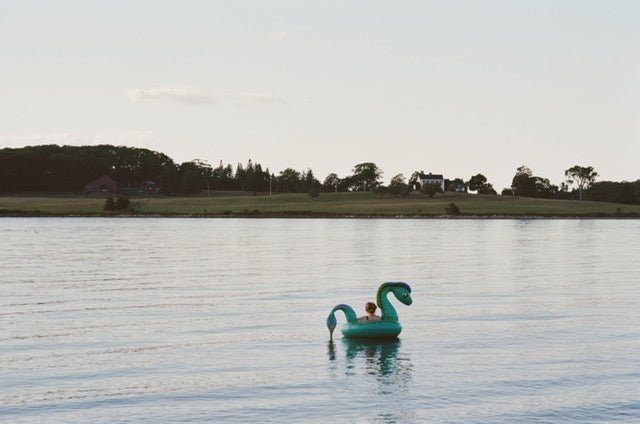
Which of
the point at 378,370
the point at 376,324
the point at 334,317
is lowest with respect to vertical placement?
the point at 378,370

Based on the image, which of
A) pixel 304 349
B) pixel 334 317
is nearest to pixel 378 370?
pixel 304 349

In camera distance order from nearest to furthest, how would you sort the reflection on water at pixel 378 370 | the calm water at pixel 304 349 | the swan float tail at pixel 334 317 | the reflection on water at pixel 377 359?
the calm water at pixel 304 349, the reflection on water at pixel 378 370, the reflection on water at pixel 377 359, the swan float tail at pixel 334 317

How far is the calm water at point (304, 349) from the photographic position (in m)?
21.9

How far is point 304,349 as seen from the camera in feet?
96.8

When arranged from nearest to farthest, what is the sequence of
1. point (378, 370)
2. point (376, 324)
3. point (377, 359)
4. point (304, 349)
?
1. point (378, 370)
2. point (377, 359)
3. point (304, 349)
4. point (376, 324)

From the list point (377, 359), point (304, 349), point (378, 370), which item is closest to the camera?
point (378, 370)

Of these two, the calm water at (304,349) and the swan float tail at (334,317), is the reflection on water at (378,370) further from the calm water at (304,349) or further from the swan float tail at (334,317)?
the swan float tail at (334,317)

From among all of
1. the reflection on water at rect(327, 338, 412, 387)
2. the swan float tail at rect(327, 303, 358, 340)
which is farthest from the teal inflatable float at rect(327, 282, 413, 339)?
the reflection on water at rect(327, 338, 412, 387)

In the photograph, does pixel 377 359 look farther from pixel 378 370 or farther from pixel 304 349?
pixel 304 349

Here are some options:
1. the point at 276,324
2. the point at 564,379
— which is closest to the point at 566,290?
the point at 276,324

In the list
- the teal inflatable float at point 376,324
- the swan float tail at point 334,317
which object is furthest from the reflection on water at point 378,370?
the swan float tail at point 334,317

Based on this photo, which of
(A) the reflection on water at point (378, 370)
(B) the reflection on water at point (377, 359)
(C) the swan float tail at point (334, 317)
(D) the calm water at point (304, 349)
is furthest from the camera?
(C) the swan float tail at point (334, 317)

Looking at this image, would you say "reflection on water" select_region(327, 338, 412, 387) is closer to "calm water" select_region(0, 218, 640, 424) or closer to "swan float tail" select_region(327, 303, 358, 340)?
"calm water" select_region(0, 218, 640, 424)

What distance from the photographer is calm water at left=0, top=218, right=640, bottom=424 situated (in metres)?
21.9
